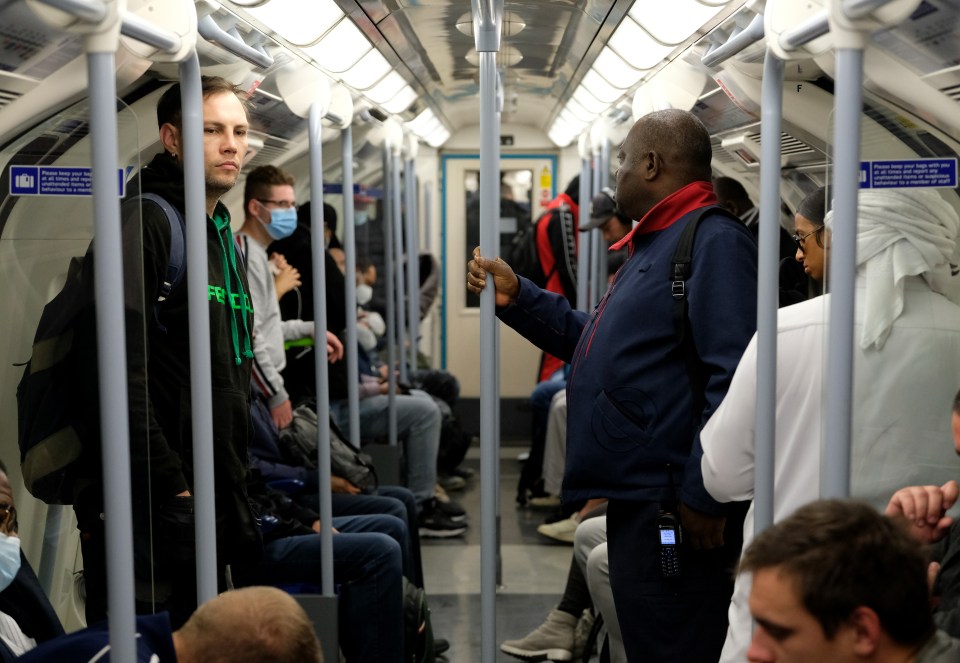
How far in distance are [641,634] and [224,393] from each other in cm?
128

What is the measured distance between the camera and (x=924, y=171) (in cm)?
198

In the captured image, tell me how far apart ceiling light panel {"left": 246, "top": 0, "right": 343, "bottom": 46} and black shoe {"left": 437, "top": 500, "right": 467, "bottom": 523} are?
146 inches

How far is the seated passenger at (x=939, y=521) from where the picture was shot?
200 centimetres

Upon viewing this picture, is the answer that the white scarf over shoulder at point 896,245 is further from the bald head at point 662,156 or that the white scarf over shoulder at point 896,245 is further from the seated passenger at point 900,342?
the bald head at point 662,156

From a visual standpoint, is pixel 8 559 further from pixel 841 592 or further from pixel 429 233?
pixel 429 233

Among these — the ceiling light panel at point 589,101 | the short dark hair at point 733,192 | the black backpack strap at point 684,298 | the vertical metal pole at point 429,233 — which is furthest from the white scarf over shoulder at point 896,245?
the vertical metal pole at point 429,233

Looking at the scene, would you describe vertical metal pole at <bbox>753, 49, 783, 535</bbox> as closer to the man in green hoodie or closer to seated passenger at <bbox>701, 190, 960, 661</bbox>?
seated passenger at <bbox>701, 190, 960, 661</bbox>

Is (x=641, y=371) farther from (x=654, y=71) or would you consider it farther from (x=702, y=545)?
(x=654, y=71)

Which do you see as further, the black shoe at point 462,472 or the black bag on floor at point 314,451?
the black shoe at point 462,472

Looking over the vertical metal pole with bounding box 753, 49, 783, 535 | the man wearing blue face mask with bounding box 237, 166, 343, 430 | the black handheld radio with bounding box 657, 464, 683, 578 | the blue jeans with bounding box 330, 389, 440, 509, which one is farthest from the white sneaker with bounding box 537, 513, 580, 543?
the vertical metal pole with bounding box 753, 49, 783, 535

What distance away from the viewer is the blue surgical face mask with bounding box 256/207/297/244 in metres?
4.90

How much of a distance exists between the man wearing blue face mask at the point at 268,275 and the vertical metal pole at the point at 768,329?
2.48m

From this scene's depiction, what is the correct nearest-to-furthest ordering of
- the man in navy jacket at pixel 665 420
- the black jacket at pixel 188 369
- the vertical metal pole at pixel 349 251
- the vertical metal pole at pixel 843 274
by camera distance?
the vertical metal pole at pixel 843 274 → the man in navy jacket at pixel 665 420 → the black jacket at pixel 188 369 → the vertical metal pole at pixel 349 251

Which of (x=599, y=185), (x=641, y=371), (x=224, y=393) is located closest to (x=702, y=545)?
(x=641, y=371)
